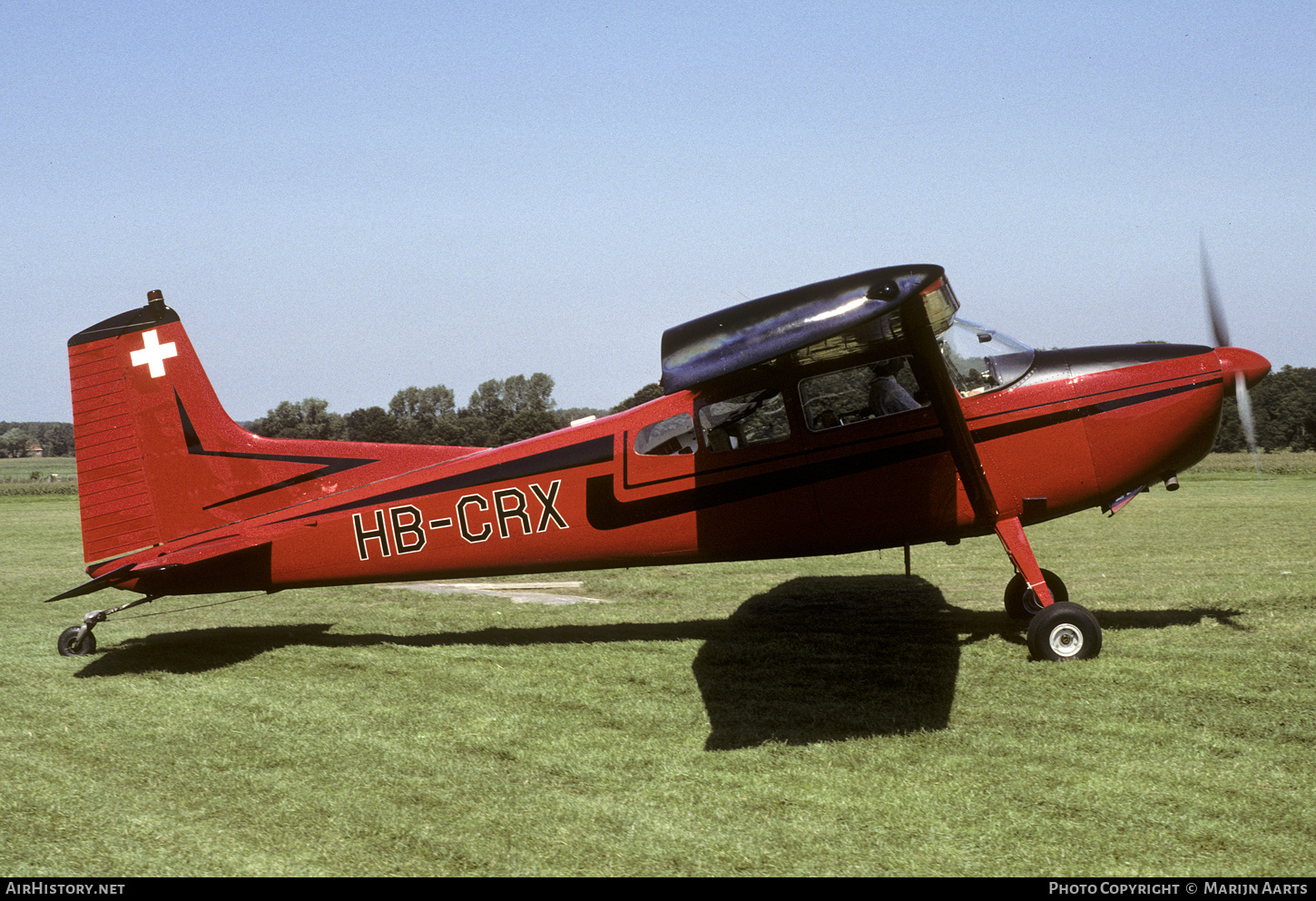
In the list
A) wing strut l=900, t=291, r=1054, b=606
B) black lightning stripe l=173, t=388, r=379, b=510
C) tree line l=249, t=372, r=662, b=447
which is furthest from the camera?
tree line l=249, t=372, r=662, b=447

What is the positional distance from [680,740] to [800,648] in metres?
2.75

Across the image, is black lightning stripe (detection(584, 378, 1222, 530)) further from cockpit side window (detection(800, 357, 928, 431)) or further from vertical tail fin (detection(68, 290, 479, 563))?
vertical tail fin (detection(68, 290, 479, 563))

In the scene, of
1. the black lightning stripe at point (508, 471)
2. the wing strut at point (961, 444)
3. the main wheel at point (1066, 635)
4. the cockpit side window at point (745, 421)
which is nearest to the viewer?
the wing strut at point (961, 444)

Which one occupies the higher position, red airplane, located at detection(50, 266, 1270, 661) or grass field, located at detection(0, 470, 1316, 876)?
red airplane, located at detection(50, 266, 1270, 661)

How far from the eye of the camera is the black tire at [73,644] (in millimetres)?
9172

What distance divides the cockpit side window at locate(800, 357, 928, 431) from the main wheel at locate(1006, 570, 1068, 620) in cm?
254

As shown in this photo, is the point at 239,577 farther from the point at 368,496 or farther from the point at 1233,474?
the point at 1233,474

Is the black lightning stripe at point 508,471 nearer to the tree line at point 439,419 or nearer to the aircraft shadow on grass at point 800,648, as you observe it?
the aircraft shadow on grass at point 800,648

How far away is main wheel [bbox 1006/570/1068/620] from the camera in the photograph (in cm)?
901

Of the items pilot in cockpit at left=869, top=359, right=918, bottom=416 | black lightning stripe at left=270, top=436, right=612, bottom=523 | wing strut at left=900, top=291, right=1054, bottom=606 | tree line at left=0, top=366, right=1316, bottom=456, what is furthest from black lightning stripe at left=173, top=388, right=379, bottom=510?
tree line at left=0, top=366, right=1316, bottom=456

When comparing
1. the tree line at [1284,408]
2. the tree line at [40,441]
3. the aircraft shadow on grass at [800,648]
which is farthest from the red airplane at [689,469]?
the tree line at [40,441]

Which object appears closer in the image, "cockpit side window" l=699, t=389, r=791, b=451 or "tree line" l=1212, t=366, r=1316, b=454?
"cockpit side window" l=699, t=389, r=791, b=451

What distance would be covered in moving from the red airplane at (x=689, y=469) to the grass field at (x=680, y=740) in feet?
3.00
